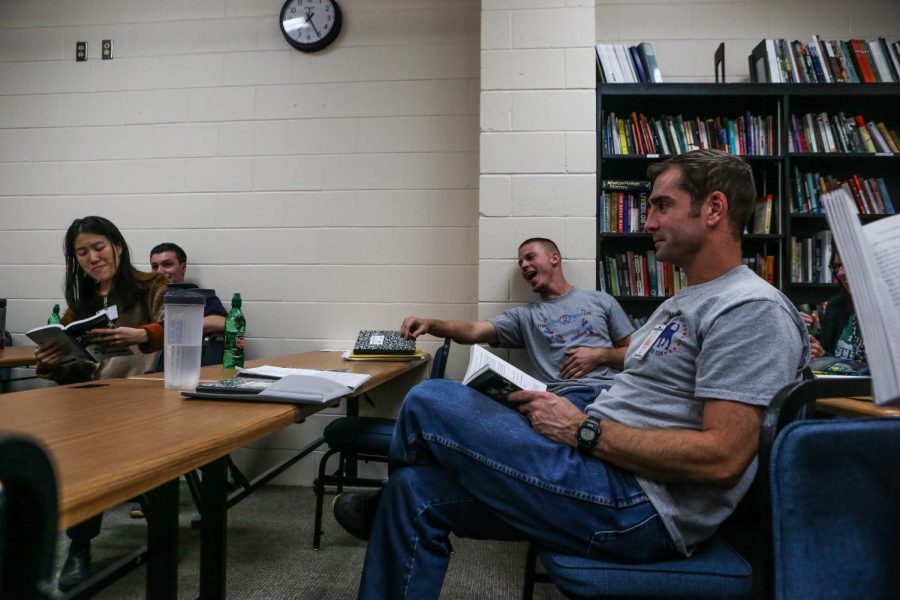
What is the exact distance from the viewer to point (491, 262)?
8.62 feet

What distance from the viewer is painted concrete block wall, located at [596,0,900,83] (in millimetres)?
2969

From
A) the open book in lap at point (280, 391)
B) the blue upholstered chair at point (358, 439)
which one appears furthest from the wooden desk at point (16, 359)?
the open book in lap at point (280, 391)

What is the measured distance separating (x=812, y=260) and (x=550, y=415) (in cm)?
228

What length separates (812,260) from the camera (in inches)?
105

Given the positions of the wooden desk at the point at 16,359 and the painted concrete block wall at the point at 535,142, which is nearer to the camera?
the wooden desk at the point at 16,359

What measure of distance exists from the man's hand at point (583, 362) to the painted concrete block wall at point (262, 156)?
86 cm

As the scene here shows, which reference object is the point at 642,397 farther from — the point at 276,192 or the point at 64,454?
the point at 276,192

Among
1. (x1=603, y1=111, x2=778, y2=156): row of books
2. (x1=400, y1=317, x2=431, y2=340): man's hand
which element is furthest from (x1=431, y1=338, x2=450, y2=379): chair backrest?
(x1=603, y1=111, x2=778, y2=156): row of books

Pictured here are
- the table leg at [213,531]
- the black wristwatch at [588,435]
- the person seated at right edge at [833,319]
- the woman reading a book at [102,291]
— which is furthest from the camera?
the person seated at right edge at [833,319]

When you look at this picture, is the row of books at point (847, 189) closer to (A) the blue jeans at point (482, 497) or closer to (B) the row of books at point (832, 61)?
(B) the row of books at point (832, 61)

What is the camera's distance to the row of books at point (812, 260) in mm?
2637

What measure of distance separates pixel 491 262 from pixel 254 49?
196 cm

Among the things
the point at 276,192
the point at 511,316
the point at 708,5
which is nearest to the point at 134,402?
the point at 511,316

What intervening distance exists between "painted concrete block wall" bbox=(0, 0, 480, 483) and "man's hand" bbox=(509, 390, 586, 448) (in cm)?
190
